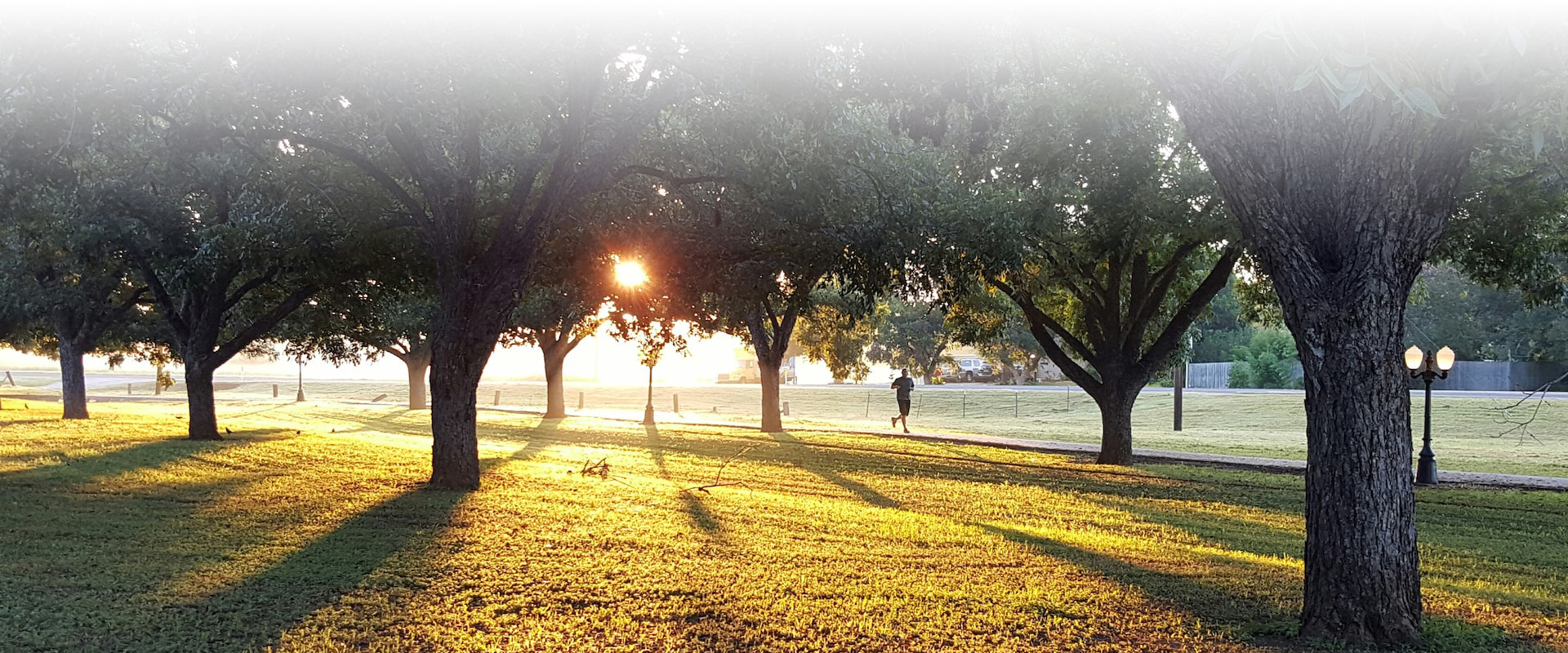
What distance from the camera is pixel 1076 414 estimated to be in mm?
47656

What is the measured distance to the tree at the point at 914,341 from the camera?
67.9 metres

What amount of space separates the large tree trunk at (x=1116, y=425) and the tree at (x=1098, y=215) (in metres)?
0.03

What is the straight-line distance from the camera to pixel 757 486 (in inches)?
545

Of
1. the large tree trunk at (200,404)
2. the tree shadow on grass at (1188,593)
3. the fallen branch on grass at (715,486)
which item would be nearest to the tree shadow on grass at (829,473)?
the fallen branch on grass at (715,486)

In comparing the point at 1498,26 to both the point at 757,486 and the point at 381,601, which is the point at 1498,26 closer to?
the point at 381,601

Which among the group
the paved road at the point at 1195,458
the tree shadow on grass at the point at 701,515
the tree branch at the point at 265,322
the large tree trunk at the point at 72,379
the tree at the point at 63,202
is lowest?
the paved road at the point at 1195,458

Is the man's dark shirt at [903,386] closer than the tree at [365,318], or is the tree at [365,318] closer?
the tree at [365,318]

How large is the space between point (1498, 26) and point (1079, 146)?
1288cm

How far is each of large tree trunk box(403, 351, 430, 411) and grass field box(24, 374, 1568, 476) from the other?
7.31m

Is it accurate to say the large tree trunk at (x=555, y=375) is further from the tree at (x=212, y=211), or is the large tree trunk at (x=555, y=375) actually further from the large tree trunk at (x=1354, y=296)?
the large tree trunk at (x=1354, y=296)

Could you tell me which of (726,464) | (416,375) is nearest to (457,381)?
(726,464)

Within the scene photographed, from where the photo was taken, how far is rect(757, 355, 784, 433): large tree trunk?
2912 cm

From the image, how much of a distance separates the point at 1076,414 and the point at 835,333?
1855cm

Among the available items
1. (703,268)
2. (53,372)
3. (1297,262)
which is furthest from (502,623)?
(53,372)
